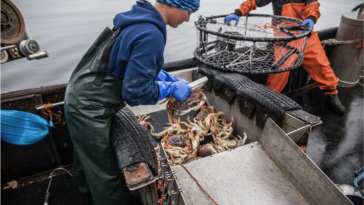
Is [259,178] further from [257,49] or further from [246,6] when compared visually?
[246,6]

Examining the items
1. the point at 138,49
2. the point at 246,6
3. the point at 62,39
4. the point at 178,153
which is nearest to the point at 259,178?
the point at 178,153

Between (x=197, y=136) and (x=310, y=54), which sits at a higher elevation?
(x=310, y=54)

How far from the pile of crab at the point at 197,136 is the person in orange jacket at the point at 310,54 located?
1.60 meters

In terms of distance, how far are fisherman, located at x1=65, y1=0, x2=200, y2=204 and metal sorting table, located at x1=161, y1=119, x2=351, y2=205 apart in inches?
19.3

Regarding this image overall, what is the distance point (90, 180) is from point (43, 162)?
128 centimetres

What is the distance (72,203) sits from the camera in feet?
7.22

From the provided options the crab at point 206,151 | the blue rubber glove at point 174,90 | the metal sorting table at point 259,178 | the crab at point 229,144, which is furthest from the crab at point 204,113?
the metal sorting table at point 259,178

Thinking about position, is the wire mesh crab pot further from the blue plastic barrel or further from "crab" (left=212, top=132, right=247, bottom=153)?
the blue plastic barrel

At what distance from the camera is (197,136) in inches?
96.2

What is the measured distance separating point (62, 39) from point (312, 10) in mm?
7423

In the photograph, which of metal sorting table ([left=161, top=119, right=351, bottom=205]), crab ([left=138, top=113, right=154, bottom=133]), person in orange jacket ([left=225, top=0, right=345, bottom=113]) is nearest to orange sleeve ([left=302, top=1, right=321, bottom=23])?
person in orange jacket ([left=225, top=0, right=345, bottom=113])

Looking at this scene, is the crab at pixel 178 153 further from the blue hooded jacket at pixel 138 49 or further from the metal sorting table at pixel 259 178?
the blue hooded jacket at pixel 138 49

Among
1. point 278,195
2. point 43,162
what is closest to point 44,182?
point 43,162

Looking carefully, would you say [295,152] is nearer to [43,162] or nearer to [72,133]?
[72,133]
